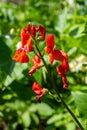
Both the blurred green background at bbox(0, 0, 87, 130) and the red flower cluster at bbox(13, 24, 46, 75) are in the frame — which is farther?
the blurred green background at bbox(0, 0, 87, 130)

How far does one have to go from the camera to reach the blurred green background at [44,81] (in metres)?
1.89

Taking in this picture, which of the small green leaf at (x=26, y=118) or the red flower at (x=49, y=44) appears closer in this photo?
the red flower at (x=49, y=44)

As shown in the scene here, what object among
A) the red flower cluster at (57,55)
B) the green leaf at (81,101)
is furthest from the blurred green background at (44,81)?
the red flower cluster at (57,55)

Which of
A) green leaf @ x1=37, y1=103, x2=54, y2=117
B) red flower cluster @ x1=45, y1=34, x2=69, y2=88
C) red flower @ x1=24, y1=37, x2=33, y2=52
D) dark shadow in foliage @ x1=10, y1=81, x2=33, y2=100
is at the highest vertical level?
red flower @ x1=24, y1=37, x2=33, y2=52

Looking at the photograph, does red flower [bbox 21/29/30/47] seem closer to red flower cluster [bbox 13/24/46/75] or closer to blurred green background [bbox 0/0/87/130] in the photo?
red flower cluster [bbox 13/24/46/75]

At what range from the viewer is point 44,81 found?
84.3 inches

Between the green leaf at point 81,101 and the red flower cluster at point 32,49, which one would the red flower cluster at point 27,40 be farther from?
the green leaf at point 81,101

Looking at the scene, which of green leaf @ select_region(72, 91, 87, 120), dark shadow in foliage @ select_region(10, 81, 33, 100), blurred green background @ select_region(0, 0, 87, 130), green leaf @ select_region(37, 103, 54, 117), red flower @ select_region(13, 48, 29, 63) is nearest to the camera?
red flower @ select_region(13, 48, 29, 63)

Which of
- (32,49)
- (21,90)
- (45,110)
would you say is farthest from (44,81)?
(32,49)

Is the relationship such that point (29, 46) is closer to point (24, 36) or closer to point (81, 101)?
point (24, 36)

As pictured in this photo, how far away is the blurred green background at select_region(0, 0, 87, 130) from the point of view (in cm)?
189

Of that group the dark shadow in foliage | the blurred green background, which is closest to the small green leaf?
the blurred green background

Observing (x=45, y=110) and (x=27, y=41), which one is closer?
(x=27, y=41)

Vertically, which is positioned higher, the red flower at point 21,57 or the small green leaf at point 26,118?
the red flower at point 21,57
